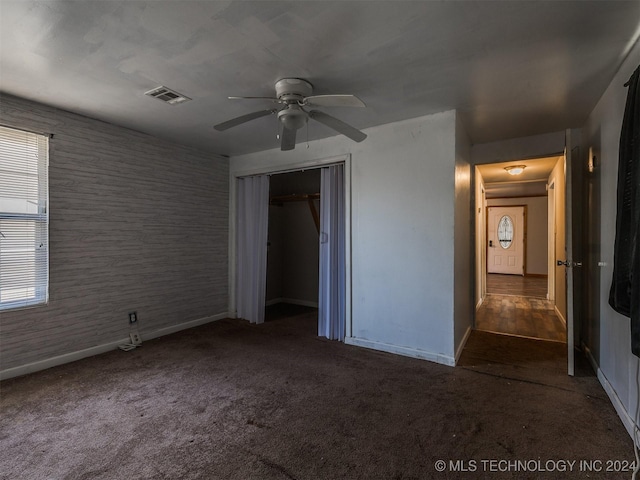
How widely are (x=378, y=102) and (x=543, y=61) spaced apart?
1172 mm

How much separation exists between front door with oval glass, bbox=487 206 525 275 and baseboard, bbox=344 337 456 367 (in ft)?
25.4

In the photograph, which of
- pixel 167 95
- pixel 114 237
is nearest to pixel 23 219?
pixel 114 237

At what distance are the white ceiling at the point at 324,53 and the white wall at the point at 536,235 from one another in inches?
279

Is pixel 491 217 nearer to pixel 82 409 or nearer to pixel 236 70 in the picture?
pixel 236 70

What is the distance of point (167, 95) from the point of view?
8.55ft

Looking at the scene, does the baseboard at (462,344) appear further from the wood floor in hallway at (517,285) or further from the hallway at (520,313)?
the wood floor in hallway at (517,285)

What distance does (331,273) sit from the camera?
12.3ft

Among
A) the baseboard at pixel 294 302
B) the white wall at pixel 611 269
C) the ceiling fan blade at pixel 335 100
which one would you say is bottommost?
the baseboard at pixel 294 302

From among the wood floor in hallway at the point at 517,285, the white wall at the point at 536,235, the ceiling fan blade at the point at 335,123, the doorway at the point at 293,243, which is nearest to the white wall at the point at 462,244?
the ceiling fan blade at the point at 335,123

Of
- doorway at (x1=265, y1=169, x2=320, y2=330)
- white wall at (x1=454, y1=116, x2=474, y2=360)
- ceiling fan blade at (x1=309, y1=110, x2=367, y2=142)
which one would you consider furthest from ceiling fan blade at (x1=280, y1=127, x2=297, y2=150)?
doorway at (x1=265, y1=169, x2=320, y2=330)

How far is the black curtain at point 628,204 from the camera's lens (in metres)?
1.67

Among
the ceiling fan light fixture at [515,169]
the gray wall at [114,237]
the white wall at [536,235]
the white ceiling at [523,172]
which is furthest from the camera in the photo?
the white wall at [536,235]

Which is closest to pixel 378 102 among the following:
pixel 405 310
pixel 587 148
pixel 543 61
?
pixel 543 61

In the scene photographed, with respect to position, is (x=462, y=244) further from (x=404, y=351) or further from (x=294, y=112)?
(x=294, y=112)
